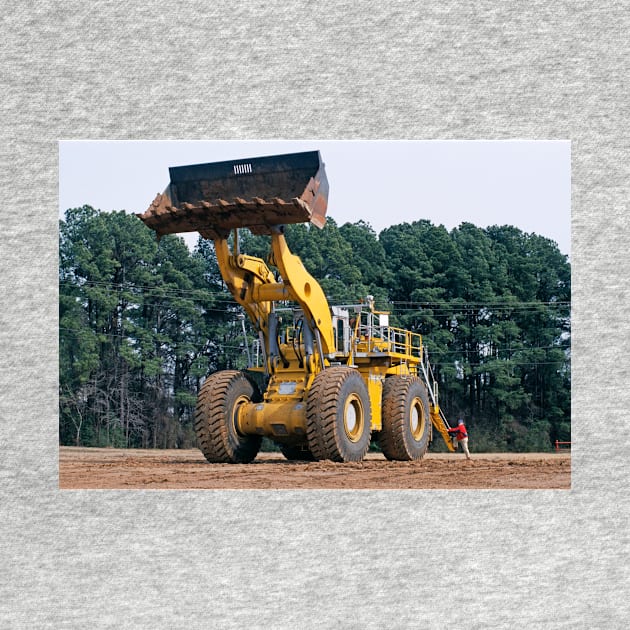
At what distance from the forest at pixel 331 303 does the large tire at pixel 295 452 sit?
1.13 metres

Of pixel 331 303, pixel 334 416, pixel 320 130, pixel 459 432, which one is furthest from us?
pixel 459 432

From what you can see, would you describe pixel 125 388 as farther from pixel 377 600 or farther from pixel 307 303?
pixel 377 600

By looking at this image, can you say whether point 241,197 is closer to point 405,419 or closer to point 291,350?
point 291,350

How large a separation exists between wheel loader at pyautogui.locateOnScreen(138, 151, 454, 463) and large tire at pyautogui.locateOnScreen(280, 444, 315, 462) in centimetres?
1

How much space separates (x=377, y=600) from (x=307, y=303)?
3820 millimetres

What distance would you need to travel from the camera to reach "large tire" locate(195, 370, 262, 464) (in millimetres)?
11875

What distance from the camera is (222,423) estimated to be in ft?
39.0

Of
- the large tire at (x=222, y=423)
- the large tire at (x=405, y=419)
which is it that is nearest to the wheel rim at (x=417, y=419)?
the large tire at (x=405, y=419)

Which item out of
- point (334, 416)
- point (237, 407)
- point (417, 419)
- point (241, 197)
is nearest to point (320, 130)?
point (241, 197)

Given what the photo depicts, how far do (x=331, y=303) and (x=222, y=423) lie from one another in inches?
78.7

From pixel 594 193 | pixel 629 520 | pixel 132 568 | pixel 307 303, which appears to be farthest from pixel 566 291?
pixel 132 568

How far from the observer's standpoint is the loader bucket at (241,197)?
10.7m

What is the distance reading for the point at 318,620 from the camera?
916cm

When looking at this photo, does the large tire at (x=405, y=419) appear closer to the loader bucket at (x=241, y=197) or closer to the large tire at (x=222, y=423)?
the large tire at (x=222, y=423)
